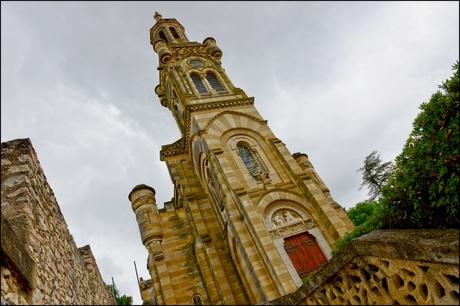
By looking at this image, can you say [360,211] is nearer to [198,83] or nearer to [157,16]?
[198,83]

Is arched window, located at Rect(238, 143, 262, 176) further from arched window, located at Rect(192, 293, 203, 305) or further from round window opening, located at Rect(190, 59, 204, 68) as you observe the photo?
round window opening, located at Rect(190, 59, 204, 68)

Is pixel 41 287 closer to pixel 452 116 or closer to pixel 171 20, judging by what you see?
pixel 452 116

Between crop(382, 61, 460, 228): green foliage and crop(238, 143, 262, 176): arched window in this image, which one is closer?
crop(382, 61, 460, 228): green foliage

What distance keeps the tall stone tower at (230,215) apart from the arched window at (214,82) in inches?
7.6

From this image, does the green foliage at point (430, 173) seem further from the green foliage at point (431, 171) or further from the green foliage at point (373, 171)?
the green foliage at point (373, 171)

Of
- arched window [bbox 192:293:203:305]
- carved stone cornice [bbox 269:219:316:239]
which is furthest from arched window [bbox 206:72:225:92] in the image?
arched window [bbox 192:293:203:305]

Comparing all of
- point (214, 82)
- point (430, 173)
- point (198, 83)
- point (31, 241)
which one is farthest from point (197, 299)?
point (214, 82)

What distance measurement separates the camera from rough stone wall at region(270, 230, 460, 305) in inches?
163

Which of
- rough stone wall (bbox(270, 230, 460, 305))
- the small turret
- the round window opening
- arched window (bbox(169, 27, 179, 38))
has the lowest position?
rough stone wall (bbox(270, 230, 460, 305))

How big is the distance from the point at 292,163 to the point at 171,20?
20.4 metres

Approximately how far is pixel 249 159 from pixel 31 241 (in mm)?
14169

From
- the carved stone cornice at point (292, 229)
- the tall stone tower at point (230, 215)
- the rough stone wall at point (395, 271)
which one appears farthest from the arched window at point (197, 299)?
the rough stone wall at point (395, 271)

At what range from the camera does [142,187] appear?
1931 cm

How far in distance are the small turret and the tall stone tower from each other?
5 cm
